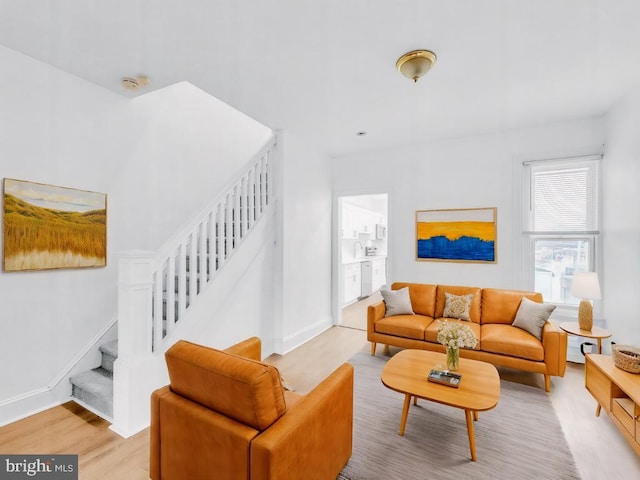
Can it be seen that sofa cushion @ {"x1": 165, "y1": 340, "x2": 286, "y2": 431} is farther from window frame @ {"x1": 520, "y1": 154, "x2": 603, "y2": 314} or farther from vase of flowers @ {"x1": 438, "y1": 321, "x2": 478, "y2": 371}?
window frame @ {"x1": 520, "y1": 154, "x2": 603, "y2": 314}

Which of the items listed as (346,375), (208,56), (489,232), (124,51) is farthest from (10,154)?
(489,232)

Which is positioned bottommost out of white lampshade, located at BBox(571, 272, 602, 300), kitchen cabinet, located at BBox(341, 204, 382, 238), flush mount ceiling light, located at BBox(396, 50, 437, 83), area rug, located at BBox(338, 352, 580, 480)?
area rug, located at BBox(338, 352, 580, 480)

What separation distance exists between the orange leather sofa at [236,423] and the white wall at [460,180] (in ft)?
10.5

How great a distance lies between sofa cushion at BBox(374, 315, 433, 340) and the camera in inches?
137

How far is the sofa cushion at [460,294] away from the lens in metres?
3.68

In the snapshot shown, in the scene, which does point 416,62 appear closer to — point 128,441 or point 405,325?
point 405,325

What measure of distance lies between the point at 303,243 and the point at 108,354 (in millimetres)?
2537

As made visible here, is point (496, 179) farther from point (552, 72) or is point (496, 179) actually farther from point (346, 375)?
point (346, 375)

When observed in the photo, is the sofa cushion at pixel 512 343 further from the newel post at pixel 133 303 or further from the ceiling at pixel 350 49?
the newel post at pixel 133 303

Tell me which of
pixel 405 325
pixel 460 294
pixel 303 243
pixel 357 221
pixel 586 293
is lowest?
pixel 405 325

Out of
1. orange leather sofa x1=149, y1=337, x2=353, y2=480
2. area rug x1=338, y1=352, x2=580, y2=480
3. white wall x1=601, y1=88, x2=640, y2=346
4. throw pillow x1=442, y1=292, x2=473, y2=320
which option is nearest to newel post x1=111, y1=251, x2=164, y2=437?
orange leather sofa x1=149, y1=337, x2=353, y2=480

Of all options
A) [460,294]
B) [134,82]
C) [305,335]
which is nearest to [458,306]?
[460,294]

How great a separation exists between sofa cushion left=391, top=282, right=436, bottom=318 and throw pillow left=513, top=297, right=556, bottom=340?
0.92 m

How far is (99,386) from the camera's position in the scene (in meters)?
2.56
